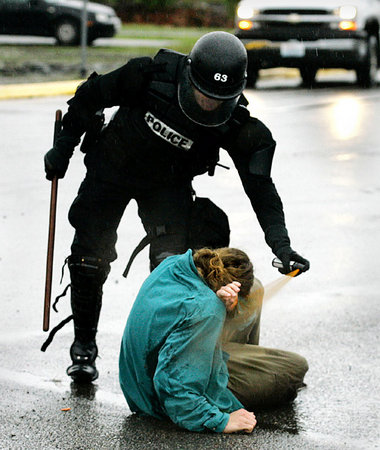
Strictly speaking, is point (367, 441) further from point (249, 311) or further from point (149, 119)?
point (149, 119)

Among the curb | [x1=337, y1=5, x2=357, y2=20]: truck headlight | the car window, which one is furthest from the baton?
the car window

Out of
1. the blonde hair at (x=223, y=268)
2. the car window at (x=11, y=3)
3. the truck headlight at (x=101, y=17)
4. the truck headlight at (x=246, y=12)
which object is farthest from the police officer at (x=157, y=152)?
the truck headlight at (x=101, y=17)

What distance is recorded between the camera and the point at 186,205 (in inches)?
181

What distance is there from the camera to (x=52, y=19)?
68.1 ft

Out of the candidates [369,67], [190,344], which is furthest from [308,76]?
[190,344]

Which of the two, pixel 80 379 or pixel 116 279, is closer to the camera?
pixel 80 379

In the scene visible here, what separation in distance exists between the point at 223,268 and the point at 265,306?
1957mm

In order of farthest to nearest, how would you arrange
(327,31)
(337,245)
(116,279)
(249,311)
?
(327,31), (337,245), (116,279), (249,311)

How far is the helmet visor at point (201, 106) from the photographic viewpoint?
4219mm

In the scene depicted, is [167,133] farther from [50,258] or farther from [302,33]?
[302,33]

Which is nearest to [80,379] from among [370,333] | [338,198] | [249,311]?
[249,311]

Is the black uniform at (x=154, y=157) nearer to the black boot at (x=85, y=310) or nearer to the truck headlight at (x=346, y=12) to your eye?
the black boot at (x=85, y=310)

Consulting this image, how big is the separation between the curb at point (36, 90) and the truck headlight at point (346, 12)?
13.4 ft

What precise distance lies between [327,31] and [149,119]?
11379mm
